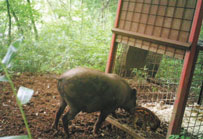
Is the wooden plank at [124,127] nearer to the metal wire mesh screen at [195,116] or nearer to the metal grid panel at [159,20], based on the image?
the metal wire mesh screen at [195,116]

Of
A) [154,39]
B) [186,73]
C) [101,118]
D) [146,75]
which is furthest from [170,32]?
[146,75]

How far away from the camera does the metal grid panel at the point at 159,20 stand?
315 centimetres

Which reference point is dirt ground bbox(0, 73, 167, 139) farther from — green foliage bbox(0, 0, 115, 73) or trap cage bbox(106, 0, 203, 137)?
green foliage bbox(0, 0, 115, 73)

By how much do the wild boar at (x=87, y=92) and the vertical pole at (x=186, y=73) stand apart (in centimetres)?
112

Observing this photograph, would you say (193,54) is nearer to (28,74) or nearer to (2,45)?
(28,74)

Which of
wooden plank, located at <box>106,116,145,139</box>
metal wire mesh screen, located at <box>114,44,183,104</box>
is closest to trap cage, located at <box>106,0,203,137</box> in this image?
wooden plank, located at <box>106,116,145,139</box>

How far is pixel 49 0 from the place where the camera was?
33.6 ft

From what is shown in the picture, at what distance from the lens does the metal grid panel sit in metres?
3.15

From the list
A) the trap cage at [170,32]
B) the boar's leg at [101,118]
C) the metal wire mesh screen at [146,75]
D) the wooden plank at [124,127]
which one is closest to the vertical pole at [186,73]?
the trap cage at [170,32]

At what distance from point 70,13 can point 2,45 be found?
3.55 metres

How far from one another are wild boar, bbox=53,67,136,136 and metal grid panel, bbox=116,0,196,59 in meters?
1.03

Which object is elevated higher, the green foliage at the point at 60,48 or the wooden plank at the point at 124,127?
the green foliage at the point at 60,48

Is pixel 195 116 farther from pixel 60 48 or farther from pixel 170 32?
pixel 60 48

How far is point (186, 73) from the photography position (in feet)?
10.2
